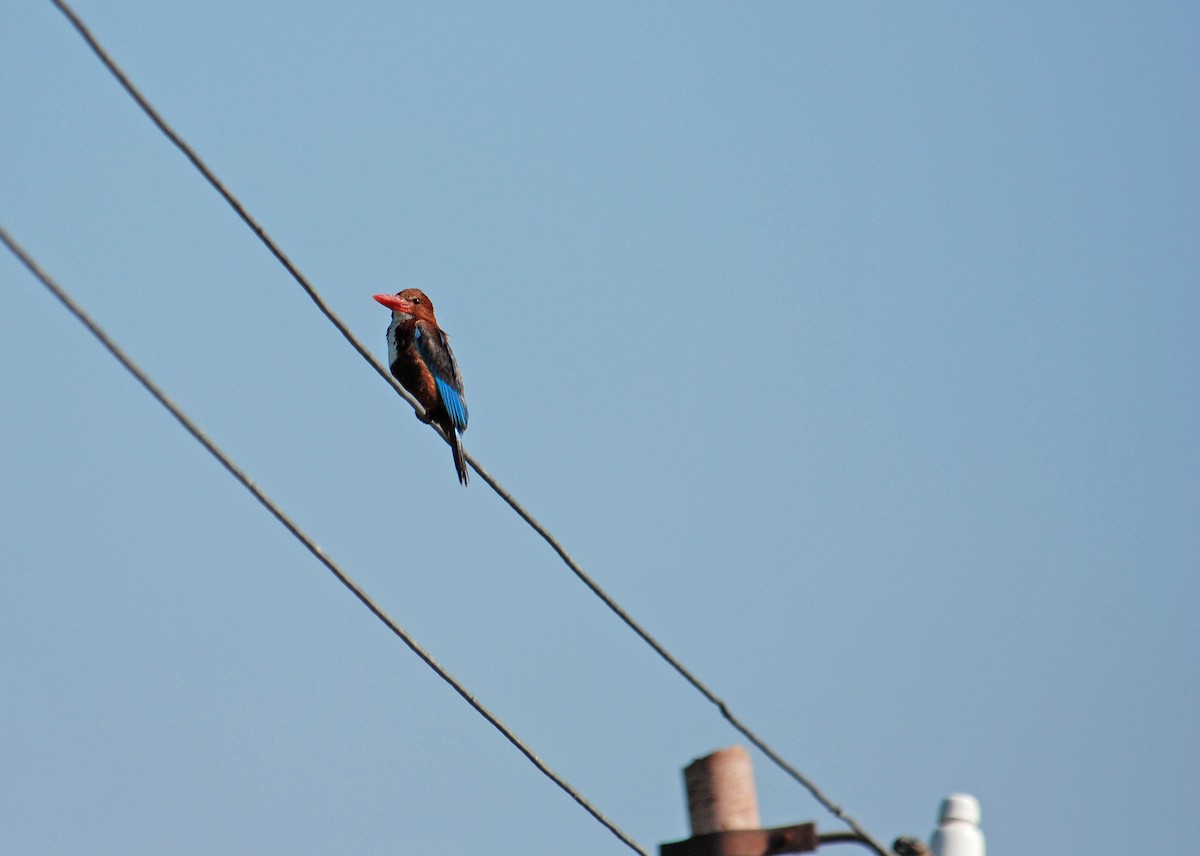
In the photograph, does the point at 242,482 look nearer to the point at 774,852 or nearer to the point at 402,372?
the point at 774,852

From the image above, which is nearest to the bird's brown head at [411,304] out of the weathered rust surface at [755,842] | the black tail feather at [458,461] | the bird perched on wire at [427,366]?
the bird perched on wire at [427,366]

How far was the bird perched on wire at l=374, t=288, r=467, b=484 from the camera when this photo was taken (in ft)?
29.5

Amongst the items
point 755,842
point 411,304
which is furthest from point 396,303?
point 755,842

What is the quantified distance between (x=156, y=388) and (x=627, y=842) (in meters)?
2.14

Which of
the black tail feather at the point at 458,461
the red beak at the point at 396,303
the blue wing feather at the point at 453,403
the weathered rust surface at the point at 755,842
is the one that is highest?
the red beak at the point at 396,303

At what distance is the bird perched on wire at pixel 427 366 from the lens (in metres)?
9.00

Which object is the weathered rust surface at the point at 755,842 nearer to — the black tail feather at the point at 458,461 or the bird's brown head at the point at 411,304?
the black tail feather at the point at 458,461

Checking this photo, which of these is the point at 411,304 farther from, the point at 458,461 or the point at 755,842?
the point at 755,842

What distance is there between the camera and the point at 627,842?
203 inches

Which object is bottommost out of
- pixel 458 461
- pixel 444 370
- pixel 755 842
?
pixel 755 842

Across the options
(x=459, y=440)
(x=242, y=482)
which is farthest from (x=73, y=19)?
(x=459, y=440)

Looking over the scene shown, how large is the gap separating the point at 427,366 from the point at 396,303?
0.63m

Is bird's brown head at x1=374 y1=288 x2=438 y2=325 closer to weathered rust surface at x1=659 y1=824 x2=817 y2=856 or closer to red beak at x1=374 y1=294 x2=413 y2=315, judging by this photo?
red beak at x1=374 y1=294 x2=413 y2=315

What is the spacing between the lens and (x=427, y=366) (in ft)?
29.9
